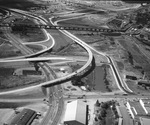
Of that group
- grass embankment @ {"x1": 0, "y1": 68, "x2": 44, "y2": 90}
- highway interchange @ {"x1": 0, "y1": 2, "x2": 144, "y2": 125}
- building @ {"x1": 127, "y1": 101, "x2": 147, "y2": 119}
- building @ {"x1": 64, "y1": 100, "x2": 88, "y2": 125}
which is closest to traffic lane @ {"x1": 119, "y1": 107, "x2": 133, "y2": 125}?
building @ {"x1": 127, "y1": 101, "x2": 147, "y2": 119}

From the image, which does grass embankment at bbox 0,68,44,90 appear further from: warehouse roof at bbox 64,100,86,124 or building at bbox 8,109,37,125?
warehouse roof at bbox 64,100,86,124

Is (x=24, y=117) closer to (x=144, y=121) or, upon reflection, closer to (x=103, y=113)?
(x=103, y=113)

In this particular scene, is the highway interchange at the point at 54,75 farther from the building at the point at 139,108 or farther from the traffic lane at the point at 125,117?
the traffic lane at the point at 125,117

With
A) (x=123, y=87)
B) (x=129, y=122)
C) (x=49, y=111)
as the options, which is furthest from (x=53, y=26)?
(x=129, y=122)

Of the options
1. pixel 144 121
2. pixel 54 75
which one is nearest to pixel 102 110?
pixel 144 121

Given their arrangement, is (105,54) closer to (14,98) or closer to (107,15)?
(14,98)
